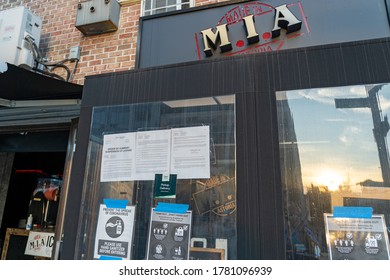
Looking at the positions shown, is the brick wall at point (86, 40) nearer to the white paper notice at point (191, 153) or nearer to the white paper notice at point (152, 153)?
the white paper notice at point (152, 153)

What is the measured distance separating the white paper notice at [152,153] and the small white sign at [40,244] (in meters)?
2.37

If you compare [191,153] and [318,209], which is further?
[191,153]

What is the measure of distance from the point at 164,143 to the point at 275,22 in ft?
5.92

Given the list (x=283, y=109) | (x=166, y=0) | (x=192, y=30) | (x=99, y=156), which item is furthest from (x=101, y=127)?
(x=166, y=0)

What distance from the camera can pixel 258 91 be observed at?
6.18 feet

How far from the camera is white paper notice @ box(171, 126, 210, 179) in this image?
1947 millimetres

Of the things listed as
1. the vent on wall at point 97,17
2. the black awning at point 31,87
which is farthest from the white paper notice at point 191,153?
the vent on wall at point 97,17

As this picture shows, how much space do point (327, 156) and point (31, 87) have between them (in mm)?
2772

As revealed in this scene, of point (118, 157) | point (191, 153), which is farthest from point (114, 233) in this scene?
point (191, 153)

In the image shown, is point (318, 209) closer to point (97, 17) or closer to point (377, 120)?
point (377, 120)

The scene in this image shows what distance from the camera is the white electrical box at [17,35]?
11.4ft

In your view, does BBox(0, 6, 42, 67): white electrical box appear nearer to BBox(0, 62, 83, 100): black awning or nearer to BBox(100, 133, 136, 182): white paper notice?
BBox(0, 62, 83, 100): black awning

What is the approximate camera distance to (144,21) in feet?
11.2

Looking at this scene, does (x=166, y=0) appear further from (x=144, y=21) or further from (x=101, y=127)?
(x=101, y=127)
